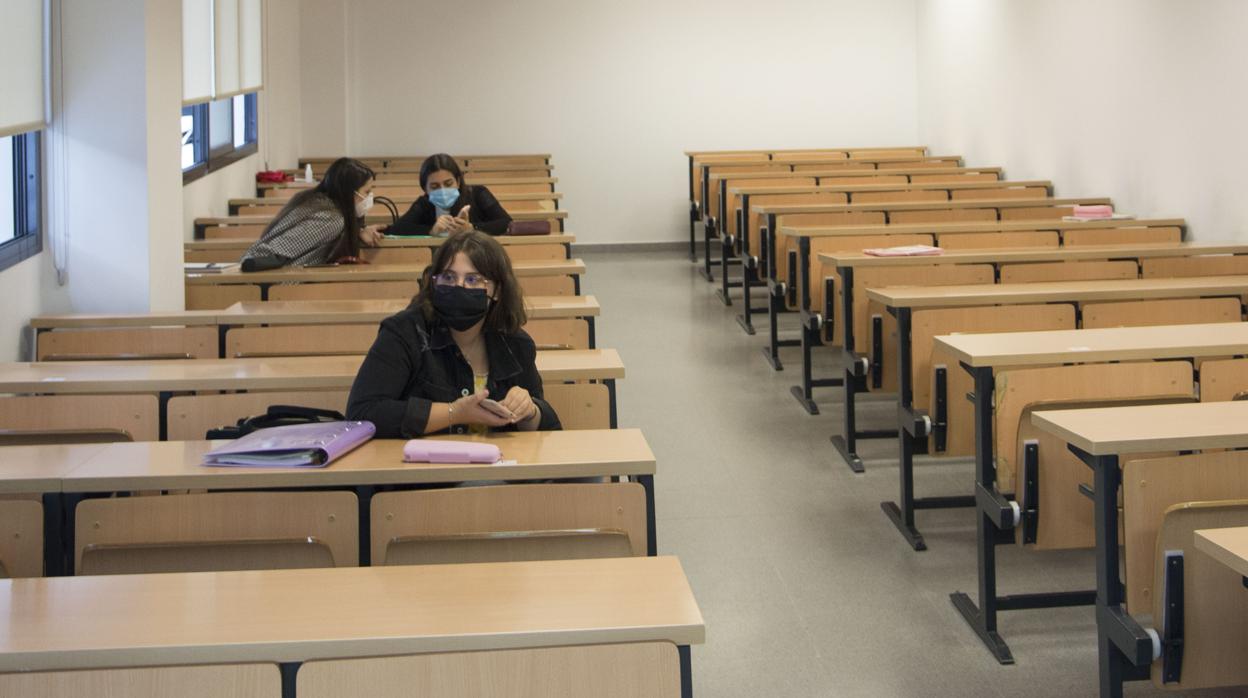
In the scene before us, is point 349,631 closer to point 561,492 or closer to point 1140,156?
point 561,492

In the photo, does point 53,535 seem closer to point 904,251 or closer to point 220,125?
point 904,251

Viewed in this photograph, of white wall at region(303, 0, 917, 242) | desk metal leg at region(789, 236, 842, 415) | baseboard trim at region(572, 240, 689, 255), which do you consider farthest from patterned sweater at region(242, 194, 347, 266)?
baseboard trim at region(572, 240, 689, 255)

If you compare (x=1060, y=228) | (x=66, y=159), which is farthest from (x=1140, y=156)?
(x=66, y=159)

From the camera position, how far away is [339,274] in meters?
5.38

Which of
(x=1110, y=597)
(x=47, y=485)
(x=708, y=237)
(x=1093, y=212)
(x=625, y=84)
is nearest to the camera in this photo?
(x=47, y=485)

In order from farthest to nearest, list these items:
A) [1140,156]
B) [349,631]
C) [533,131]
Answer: [533,131] < [1140,156] < [349,631]

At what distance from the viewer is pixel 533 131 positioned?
11.7m

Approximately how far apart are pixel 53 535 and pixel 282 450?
1.45 ft

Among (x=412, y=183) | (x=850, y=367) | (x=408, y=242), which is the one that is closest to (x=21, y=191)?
(x=408, y=242)

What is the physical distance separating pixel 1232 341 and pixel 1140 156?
12.8ft

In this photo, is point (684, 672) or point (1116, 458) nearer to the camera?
point (684, 672)

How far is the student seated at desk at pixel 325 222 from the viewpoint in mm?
5680

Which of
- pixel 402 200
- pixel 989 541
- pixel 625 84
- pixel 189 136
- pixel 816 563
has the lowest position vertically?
pixel 816 563

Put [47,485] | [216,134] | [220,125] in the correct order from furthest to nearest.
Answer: [220,125]
[216,134]
[47,485]
